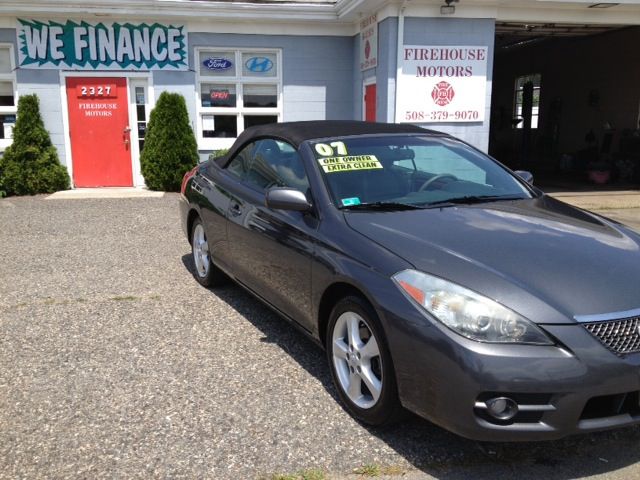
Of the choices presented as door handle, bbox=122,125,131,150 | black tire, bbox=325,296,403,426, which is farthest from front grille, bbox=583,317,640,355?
door handle, bbox=122,125,131,150

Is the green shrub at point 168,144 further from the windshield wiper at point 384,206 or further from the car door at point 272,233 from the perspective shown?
the windshield wiper at point 384,206

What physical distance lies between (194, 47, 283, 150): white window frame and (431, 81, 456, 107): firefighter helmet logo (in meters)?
3.30

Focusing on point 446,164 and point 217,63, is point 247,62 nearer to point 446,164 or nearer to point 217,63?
point 217,63

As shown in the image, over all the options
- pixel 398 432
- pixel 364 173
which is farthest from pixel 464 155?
pixel 398 432

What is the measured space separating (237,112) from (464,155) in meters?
8.42

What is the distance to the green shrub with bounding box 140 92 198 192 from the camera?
444 inches

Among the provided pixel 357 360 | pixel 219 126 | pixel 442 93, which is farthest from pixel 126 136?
pixel 357 360

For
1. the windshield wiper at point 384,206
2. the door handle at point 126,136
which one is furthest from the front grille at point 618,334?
the door handle at point 126,136

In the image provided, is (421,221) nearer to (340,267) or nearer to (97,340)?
(340,267)

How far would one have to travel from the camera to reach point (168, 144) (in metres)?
11.3

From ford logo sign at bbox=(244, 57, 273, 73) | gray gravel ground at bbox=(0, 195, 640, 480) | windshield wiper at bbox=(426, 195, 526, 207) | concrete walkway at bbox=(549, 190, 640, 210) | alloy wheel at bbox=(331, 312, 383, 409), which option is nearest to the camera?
gray gravel ground at bbox=(0, 195, 640, 480)

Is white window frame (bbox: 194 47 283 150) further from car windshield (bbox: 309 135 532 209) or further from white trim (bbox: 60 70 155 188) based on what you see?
car windshield (bbox: 309 135 532 209)

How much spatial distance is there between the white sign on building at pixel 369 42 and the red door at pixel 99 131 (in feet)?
15.2

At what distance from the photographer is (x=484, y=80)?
10.6 m
